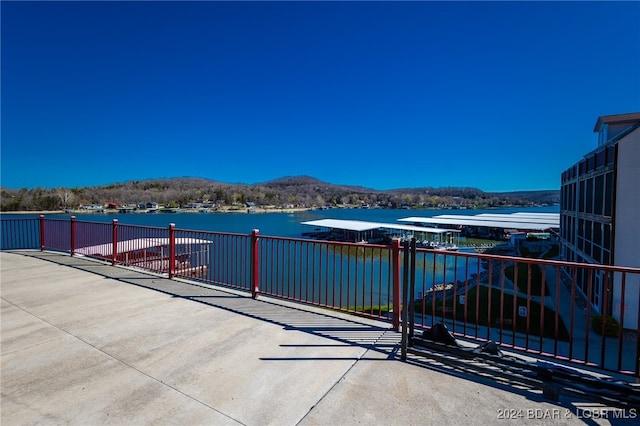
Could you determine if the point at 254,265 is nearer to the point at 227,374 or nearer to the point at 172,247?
the point at 172,247

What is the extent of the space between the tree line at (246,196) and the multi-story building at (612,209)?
74.8m

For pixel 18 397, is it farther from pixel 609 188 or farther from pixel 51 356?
pixel 609 188

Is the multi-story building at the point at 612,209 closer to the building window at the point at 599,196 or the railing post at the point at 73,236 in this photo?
the building window at the point at 599,196

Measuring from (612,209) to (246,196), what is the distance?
127 metres

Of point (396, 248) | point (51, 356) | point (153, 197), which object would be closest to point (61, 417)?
point (51, 356)

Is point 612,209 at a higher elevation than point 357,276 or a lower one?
higher

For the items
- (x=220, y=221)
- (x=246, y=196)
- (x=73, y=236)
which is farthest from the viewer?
(x=246, y=196)

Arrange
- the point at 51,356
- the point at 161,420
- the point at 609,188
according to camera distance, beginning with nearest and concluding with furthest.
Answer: the point at 161,420 → the point at 51,356 → the point at 609,188

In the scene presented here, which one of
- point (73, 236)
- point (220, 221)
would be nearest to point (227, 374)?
point (73, 236)

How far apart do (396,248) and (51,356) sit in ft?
13.3

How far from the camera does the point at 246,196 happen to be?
134 m

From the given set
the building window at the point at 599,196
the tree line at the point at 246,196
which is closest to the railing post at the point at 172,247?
the building window at the point at 599,196

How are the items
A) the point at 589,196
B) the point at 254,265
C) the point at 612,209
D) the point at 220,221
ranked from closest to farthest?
the point at 254,265 < the point at 612,209 < the point at 589,196 < the point at 220,221

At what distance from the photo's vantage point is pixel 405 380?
122 inches
